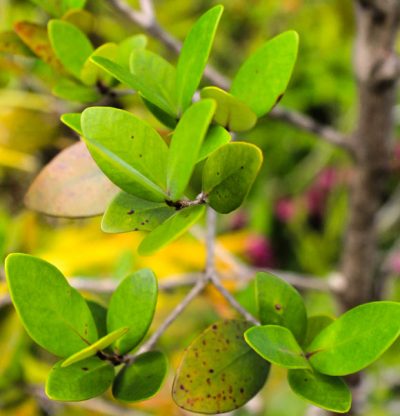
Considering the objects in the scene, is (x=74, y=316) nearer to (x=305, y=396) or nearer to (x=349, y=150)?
(x=305, y=396)

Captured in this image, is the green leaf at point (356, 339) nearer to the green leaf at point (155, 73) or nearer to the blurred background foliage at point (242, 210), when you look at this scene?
the green leaf at point (155, 73)

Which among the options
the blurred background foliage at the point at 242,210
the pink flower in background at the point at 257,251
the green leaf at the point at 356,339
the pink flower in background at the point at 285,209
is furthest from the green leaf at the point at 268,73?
the pink flower in background at the point at 285,209

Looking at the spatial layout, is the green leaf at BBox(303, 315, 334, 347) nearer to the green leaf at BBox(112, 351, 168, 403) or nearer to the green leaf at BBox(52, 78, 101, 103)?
the green leaf at BBox(112, 351, 168, 403)

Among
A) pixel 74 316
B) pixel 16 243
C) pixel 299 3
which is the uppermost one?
pixel 74 316

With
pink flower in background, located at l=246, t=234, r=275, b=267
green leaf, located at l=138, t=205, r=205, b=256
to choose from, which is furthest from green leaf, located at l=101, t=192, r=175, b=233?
pink flower in background, located at l=246, t=234, r=275, b=267

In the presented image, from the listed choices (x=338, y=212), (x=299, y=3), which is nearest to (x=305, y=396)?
(x=338, y=212)
